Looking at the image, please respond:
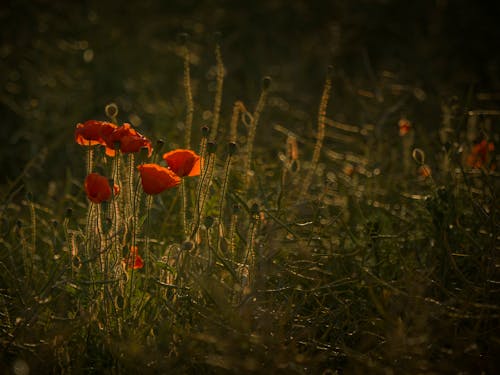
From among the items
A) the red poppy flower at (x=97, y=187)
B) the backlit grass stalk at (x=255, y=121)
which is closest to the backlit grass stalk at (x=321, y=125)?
the backlit grass stalk at (x=255, y=121)

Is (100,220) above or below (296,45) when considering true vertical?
above

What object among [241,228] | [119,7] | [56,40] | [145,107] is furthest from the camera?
[119,7]

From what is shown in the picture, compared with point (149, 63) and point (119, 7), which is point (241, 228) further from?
point (119, 7)

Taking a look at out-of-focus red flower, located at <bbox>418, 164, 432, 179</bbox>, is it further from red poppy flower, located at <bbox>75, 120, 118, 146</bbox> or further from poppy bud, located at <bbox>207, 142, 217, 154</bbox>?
red poppy flower, located at <bbox>75, 120, 118, 146</bbox>

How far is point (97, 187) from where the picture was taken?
4.90 feet

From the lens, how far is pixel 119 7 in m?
4.84

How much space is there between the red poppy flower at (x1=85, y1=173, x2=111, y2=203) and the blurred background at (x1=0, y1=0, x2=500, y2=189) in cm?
115

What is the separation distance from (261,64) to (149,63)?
752 mm

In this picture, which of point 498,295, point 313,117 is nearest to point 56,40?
point 313,117

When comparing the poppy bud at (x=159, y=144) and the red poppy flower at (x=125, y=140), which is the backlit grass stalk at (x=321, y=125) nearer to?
the poppy bud at (x=159, y=144)

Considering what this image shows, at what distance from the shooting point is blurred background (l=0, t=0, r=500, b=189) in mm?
3305

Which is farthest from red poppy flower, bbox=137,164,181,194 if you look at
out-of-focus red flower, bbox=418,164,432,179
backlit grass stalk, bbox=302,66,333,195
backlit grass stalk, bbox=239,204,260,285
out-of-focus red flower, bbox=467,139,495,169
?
out-of-focus red flower, bbox=467,139,495,169

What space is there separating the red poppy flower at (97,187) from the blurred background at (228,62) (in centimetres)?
115

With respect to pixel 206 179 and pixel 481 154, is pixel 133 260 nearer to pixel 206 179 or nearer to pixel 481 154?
pixel 206 179
